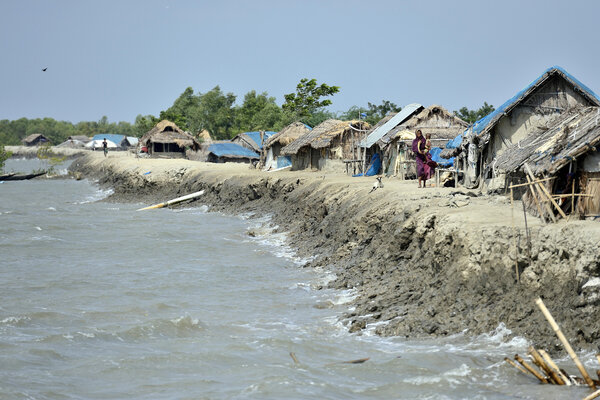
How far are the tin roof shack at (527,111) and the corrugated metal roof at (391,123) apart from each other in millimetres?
9866

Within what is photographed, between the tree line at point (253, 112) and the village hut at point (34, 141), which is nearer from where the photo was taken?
the tree line at point (253, 112)

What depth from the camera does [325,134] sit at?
3856cm

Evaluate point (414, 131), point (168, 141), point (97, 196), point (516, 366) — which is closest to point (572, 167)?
point (516, 366)

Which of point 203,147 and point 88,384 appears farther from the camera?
point 203,147

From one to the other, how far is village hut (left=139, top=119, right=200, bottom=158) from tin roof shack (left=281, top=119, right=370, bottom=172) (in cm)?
2283

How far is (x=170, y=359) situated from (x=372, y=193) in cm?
1216

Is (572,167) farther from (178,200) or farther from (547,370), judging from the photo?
(178,200)

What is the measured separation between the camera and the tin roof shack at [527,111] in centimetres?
2192

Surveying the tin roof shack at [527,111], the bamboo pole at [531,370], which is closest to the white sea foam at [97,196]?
the tin roof shack at [527,111]

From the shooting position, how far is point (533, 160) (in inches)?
625

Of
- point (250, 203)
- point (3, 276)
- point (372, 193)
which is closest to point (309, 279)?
point (372, 193)

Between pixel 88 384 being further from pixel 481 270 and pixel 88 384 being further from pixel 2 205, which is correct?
pixel 2 205

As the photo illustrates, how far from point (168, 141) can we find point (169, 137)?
42cm

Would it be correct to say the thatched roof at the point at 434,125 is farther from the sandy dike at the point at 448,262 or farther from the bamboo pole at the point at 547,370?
the bamboo pole at the point at 547,370
